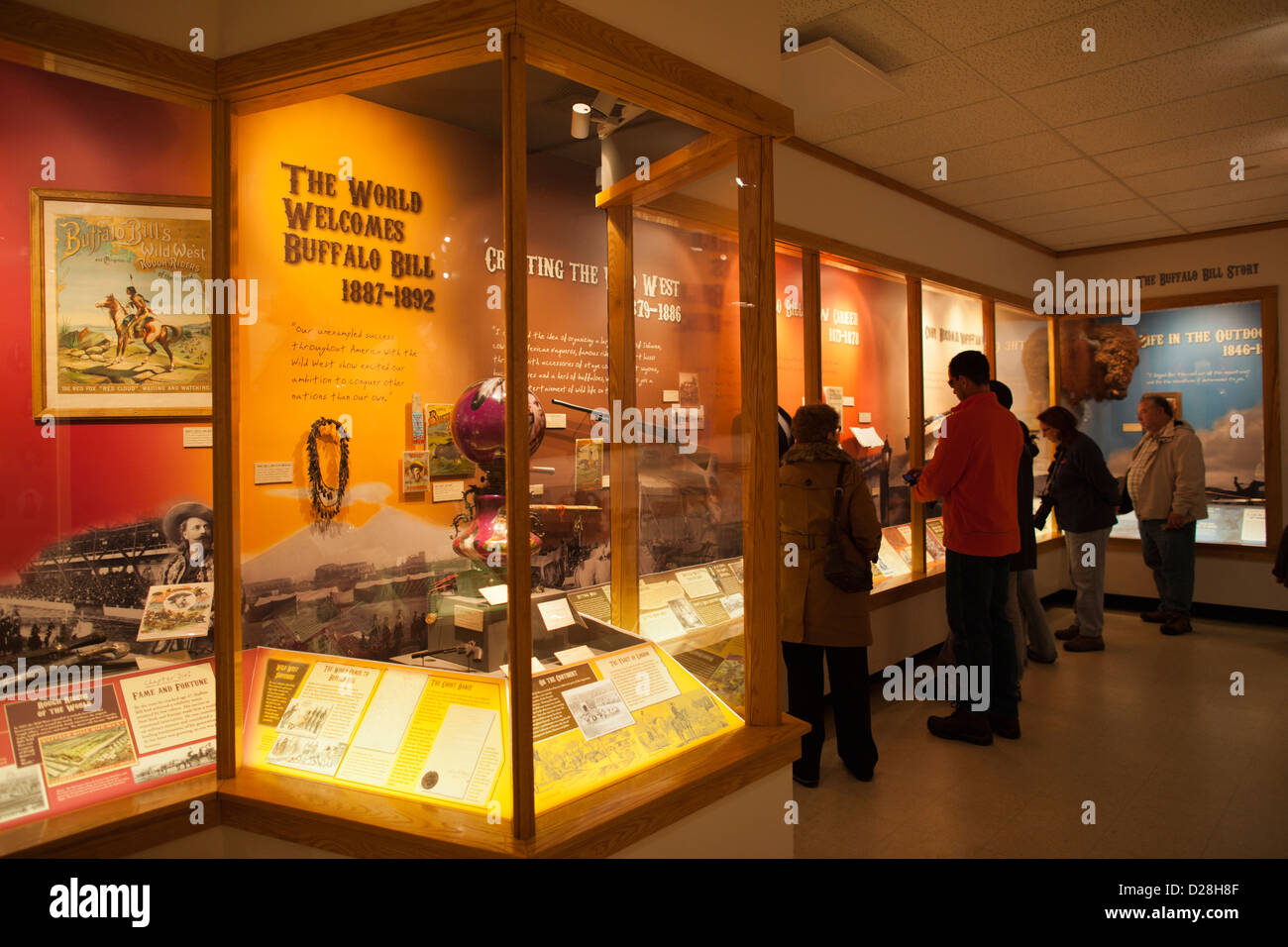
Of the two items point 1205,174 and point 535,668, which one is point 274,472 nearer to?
point 535,668

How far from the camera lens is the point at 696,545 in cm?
256

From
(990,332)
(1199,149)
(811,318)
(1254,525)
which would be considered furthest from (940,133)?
(1254,525)

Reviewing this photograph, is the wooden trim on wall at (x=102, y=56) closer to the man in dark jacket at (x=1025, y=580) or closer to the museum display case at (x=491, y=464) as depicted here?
the museum display case at (x=491, y=464)

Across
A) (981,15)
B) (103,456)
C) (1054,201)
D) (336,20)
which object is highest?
(1054,201)

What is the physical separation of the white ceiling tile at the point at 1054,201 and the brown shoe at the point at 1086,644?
3276mm

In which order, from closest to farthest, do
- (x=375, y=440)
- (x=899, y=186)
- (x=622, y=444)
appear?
1. (x=375, y=440)
2. (x=622, y=444)
3. (x=899, y=186)

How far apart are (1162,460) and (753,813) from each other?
5.40 meters

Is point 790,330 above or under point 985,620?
above

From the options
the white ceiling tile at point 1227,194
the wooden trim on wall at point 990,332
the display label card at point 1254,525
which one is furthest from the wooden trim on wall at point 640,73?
the display label card at point 1254,525

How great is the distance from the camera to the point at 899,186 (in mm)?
5379

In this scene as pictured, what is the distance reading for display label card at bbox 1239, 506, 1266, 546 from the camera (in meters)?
6.55

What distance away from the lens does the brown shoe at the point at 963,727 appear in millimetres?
4051

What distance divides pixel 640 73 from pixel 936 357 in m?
4.26

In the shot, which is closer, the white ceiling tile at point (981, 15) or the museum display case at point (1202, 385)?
the white ceiling tile at point (981, 15)
